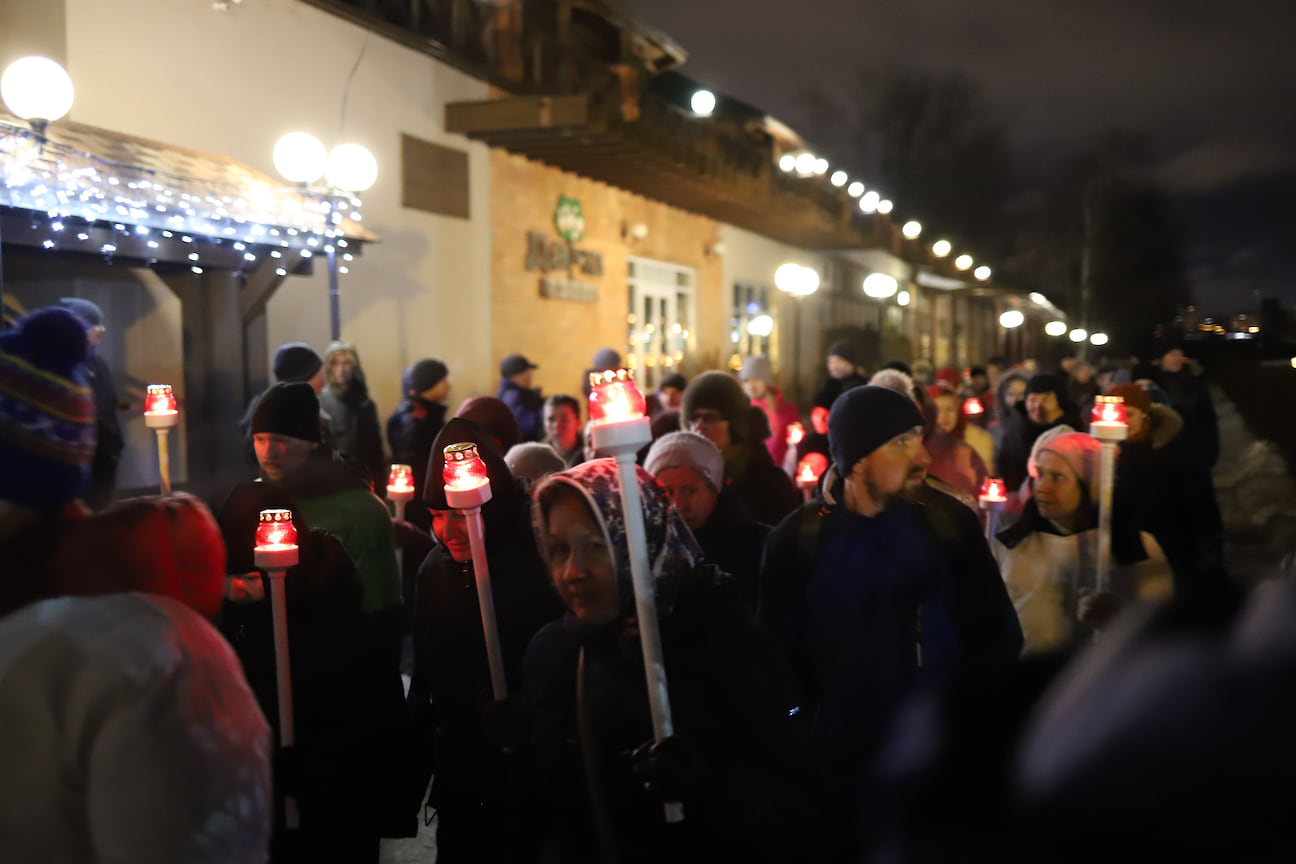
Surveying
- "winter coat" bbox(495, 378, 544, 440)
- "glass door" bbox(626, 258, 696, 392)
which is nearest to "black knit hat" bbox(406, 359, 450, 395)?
"winter coat" bbox(495, 378, 544, 440)

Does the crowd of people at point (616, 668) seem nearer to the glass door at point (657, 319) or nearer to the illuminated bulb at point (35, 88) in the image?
the illuminated bulb at point (35, 88)

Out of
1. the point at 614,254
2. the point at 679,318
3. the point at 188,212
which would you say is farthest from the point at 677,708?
the point at 679,318

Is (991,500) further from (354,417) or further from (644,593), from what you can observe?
(354,417)

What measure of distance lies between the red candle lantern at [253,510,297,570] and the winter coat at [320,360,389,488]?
17.3 ft

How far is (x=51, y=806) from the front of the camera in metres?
1.55

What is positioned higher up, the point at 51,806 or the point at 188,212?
the point at 188,212

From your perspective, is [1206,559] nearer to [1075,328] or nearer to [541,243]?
[541,243]

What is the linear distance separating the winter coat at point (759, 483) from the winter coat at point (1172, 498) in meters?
1.73

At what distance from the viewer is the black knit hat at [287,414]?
4512 mm

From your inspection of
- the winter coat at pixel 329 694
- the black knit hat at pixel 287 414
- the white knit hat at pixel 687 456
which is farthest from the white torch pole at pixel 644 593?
the black knit hat at pixel 287 414

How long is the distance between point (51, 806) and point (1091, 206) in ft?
158

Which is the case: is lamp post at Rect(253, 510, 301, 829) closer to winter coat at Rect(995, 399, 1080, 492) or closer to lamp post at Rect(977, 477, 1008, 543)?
lamp post at Rect(977, 477, 1008, 543)

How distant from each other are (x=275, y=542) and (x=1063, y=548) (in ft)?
Answer: 11.2

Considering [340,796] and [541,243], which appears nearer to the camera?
[340,796]
